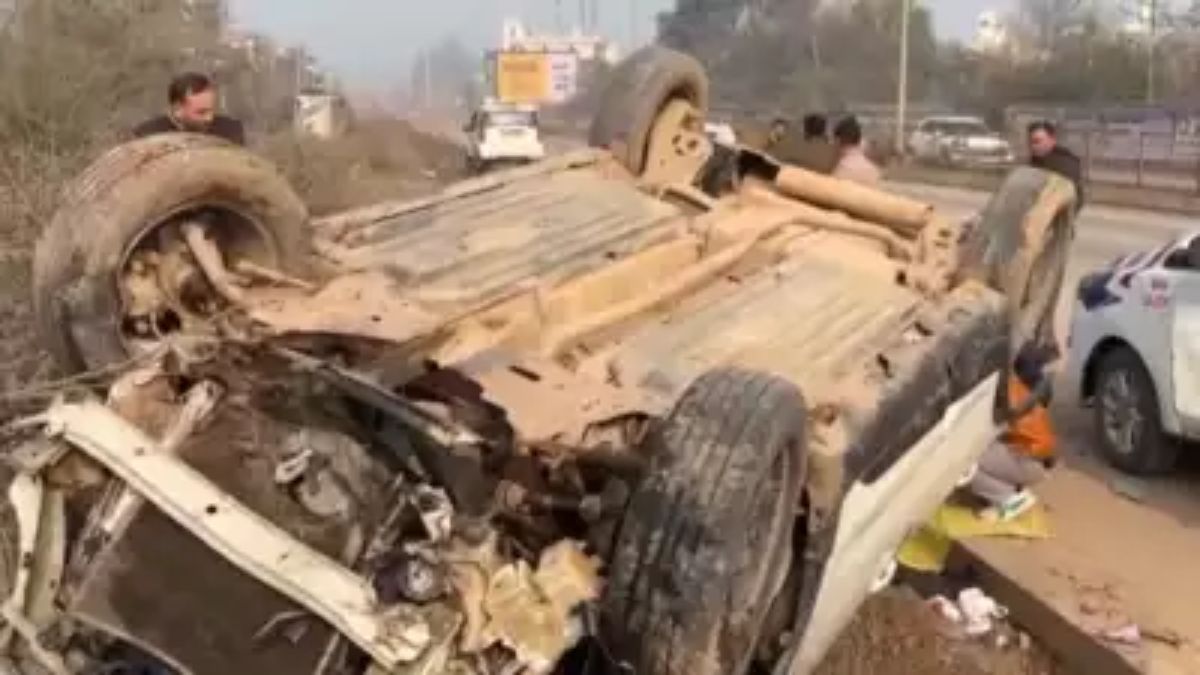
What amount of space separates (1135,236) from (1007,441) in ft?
45.5

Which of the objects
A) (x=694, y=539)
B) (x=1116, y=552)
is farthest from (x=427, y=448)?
(x=1116, y=552)

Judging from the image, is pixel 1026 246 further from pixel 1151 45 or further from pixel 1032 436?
pixel 1151 45

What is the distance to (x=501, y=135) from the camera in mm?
34031

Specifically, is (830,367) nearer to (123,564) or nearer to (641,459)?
(641,459)

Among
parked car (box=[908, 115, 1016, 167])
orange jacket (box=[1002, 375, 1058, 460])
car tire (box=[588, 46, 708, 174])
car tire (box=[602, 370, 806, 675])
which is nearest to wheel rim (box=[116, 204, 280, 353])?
car tire (box=[602, 370, 806, 675])

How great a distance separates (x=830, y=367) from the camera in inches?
200

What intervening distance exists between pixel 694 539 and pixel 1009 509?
161 inches

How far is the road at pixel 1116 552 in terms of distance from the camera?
6.22 m

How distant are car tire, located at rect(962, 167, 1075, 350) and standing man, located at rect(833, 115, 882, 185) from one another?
2269mm

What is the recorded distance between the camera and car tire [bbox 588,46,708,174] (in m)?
7.33

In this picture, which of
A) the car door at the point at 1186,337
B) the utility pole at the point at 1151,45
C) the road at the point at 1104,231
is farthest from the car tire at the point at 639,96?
the utility pole at the point at 1151,45

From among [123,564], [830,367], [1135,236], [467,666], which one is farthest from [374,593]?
[1135,236]

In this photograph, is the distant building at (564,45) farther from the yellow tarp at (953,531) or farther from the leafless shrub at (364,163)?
the yellow tarp at (953,531)

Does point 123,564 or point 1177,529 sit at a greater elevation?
point 123,564
